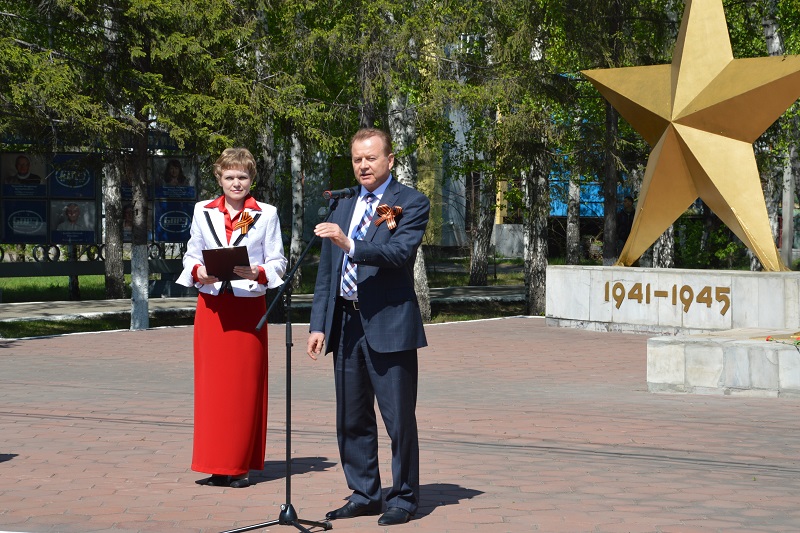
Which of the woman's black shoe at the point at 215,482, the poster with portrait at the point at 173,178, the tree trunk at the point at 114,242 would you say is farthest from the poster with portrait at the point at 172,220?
the woman's black shoe at the point at 215,482

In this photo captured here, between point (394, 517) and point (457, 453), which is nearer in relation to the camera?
point (394, 517)

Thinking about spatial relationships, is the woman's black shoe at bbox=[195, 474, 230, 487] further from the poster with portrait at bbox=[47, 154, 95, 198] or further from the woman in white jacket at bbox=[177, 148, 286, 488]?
the poster with portrait at bbox=[47, 154, 95, 198]

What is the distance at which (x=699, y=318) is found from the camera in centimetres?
1817

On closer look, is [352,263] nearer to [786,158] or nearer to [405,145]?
[405,145]

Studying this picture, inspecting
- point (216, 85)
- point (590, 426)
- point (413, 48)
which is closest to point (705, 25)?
point (413, 48)

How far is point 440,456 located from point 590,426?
1.86m

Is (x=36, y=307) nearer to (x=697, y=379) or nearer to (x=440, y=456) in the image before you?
(x=697, y=379)

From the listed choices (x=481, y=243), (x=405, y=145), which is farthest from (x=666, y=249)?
(x=405, y=145)

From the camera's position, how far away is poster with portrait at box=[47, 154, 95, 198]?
23672mm

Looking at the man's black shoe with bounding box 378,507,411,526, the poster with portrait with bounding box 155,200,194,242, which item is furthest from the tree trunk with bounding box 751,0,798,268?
the man's black shoe with bounding box 378,507,411,526

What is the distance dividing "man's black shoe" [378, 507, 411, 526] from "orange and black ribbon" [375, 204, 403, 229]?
1.46 metres

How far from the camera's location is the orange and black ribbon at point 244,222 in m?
7.55

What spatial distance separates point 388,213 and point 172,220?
64.3 ft

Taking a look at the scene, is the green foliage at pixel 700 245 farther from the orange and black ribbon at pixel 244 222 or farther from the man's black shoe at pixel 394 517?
the man's black shoe at pixel 394 517
